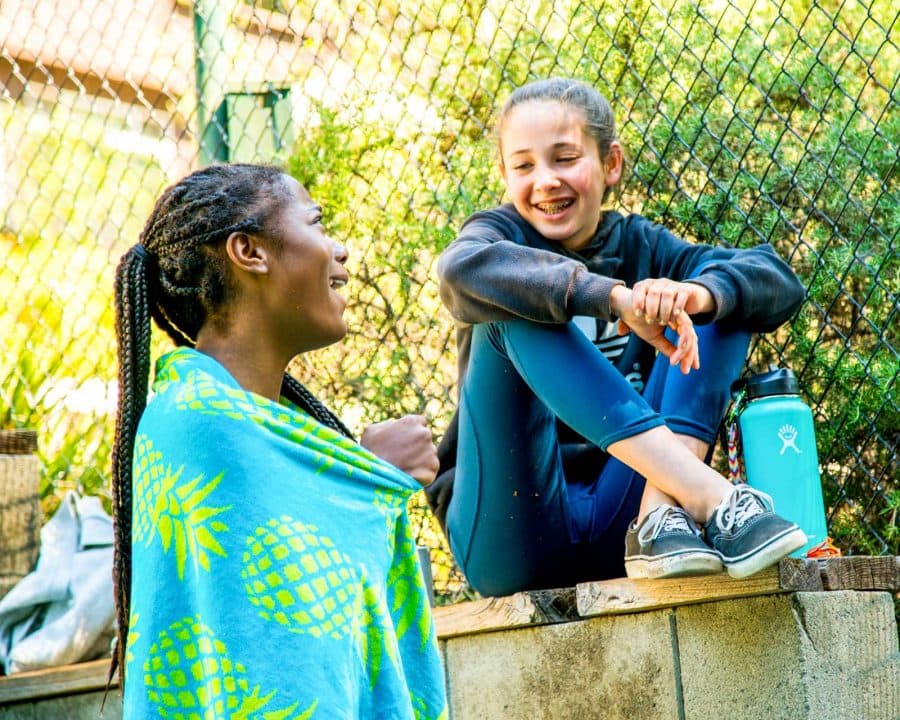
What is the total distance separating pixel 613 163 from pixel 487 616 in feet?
3.71

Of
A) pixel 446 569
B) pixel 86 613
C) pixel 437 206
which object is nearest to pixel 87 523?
pixel 86 613

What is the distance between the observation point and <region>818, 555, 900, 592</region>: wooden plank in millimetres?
2477

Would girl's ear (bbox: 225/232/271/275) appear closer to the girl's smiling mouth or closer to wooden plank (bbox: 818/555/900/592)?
the girl's smiling mouth

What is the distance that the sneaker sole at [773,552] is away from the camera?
2.31 m

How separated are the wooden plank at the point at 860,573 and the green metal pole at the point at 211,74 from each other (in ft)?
8.67

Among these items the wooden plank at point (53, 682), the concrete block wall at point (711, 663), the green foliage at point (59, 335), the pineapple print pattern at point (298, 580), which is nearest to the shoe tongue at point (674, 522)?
the concrete block wall at point (711, 663)

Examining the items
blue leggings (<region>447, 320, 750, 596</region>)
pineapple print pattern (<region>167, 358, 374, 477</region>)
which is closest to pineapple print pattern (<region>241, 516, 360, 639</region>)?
pineapple print pattern (<region>167, 358, 374, 477</region>)

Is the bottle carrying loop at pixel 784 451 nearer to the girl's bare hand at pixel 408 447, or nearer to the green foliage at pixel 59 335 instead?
the girl's bare hand at pixel 408 447

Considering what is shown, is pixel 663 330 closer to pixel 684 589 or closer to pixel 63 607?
pixel 684 589

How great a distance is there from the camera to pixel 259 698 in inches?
75.6

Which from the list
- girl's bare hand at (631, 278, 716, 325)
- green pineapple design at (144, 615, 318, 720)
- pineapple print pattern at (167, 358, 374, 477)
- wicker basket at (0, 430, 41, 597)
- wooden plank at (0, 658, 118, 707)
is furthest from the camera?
wicker basket at (0, 430, 41, 597)

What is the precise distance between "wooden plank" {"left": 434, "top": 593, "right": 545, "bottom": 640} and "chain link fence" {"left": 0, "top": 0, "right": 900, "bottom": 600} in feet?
2.73

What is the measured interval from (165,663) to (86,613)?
1934 millimetres

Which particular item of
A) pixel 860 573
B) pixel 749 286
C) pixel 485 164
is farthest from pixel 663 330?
pixel 485 164
